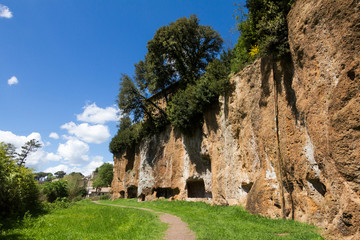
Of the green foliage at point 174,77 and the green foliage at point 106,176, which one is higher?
the green foliage at point 174,77

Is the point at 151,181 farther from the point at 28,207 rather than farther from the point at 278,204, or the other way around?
the point at 278,204

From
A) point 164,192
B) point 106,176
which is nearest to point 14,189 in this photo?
point 164,192

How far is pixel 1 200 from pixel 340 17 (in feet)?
55.3

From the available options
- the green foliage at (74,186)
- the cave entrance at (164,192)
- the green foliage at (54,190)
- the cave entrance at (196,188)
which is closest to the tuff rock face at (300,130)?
the cave entrance at (196,188)

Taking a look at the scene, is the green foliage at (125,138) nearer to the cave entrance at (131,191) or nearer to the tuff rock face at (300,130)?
the cave entrance at (131,191)

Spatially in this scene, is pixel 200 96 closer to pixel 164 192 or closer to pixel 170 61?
pixel 170 61

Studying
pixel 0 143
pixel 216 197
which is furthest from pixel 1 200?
pixel 216 197

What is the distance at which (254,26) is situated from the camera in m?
12.6

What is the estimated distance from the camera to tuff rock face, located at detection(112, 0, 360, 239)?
6.38 metres

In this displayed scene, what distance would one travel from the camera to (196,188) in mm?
22406

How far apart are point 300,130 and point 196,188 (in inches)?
565

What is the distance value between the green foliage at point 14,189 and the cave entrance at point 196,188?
12.8 meters

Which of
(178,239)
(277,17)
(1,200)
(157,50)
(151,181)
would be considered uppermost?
(157,50)

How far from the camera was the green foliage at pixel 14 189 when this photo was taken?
10997mm
